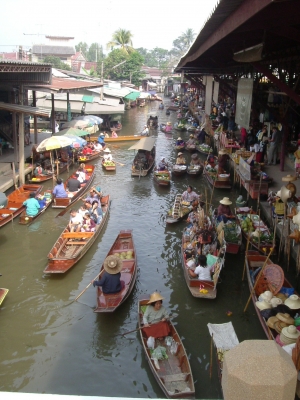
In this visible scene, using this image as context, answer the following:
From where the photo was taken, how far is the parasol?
1889mm

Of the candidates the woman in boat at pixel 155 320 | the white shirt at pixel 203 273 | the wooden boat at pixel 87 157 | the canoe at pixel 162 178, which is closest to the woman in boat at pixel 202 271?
the white shirt at pixel 203 273

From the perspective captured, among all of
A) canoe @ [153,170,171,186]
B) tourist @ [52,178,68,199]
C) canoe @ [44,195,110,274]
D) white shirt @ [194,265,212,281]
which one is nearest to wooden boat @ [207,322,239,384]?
white shirt @ [194,265,212,281]

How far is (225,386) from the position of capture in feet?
6.49

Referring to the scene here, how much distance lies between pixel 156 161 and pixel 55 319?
15.5 m

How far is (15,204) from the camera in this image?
45.7 feet

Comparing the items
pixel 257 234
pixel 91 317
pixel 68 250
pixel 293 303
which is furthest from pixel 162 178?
pixel 293 303

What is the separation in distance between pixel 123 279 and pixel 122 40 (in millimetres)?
56503

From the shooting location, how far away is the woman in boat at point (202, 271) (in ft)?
29.4

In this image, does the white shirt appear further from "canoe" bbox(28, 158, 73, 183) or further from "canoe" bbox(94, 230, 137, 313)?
"canoe" bbox(28, 158, 73, 183)

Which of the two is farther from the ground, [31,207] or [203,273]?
[31,207]

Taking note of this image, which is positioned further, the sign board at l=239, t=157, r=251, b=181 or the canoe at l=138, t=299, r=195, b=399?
the sign board at l=239, t=157, r=251, b=181

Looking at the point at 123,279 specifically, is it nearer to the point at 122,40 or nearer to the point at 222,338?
the point at 222,338

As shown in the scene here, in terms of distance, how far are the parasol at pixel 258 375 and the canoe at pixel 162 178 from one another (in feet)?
51.1

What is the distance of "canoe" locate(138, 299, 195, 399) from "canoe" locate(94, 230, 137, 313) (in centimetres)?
115
